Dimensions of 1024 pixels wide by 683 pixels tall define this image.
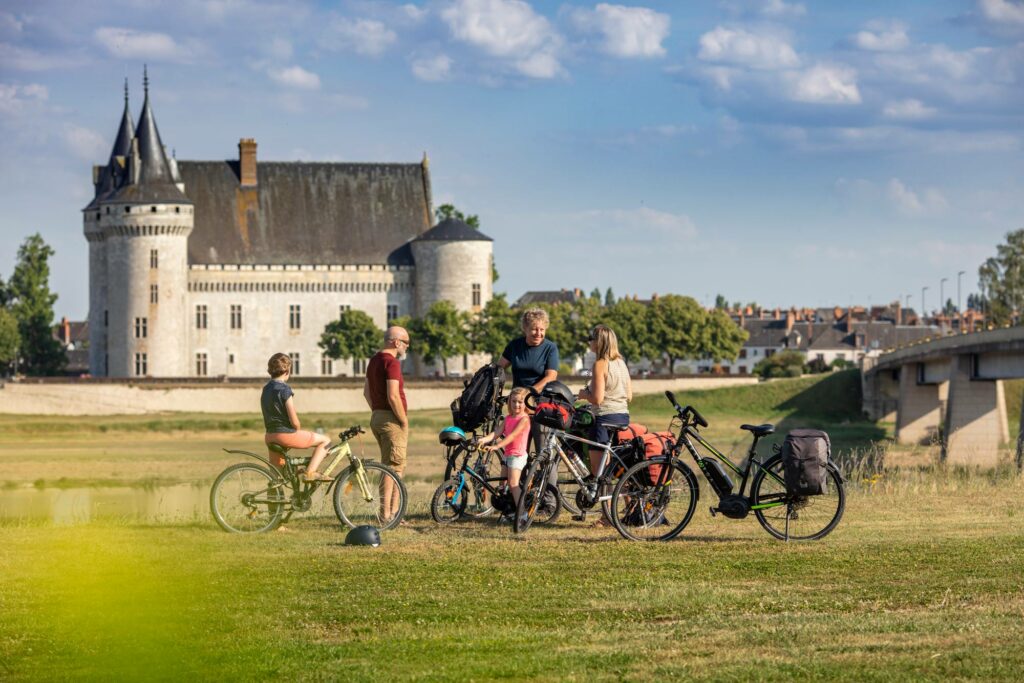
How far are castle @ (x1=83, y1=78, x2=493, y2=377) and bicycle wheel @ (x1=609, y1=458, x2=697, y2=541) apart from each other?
84310mm

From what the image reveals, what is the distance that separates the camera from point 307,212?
102250 mm

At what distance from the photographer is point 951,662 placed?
7906 mm

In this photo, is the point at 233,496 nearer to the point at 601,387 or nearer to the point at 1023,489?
the point at 601,387

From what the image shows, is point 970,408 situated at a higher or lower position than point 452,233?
lower

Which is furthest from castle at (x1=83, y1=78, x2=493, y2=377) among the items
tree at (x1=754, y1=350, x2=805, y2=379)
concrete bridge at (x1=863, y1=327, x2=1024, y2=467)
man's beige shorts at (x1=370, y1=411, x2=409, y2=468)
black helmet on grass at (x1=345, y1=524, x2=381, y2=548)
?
black helmet on grass at (x1=345, y1=524, x2=381, y2=548)

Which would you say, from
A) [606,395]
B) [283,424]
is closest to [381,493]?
[283,424]

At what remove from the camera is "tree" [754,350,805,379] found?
95.8m

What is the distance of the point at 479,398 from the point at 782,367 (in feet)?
288

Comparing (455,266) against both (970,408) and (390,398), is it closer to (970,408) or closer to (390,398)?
(970,408)

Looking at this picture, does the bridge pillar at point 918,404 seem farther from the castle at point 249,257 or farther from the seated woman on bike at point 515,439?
the castle at point 249,257

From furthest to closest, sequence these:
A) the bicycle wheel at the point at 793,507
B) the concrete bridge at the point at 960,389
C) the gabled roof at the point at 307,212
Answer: the gabled roof at the point at 307,212 < the concrete bridge at the point at 960,389 < the bicycle wheel at the point at 793,507

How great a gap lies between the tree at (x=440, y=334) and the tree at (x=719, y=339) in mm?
17212

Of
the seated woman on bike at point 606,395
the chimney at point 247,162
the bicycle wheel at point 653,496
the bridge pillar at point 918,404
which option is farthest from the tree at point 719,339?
the bicycle wheel at point 653,496

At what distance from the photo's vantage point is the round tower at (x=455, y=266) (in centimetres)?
9888
